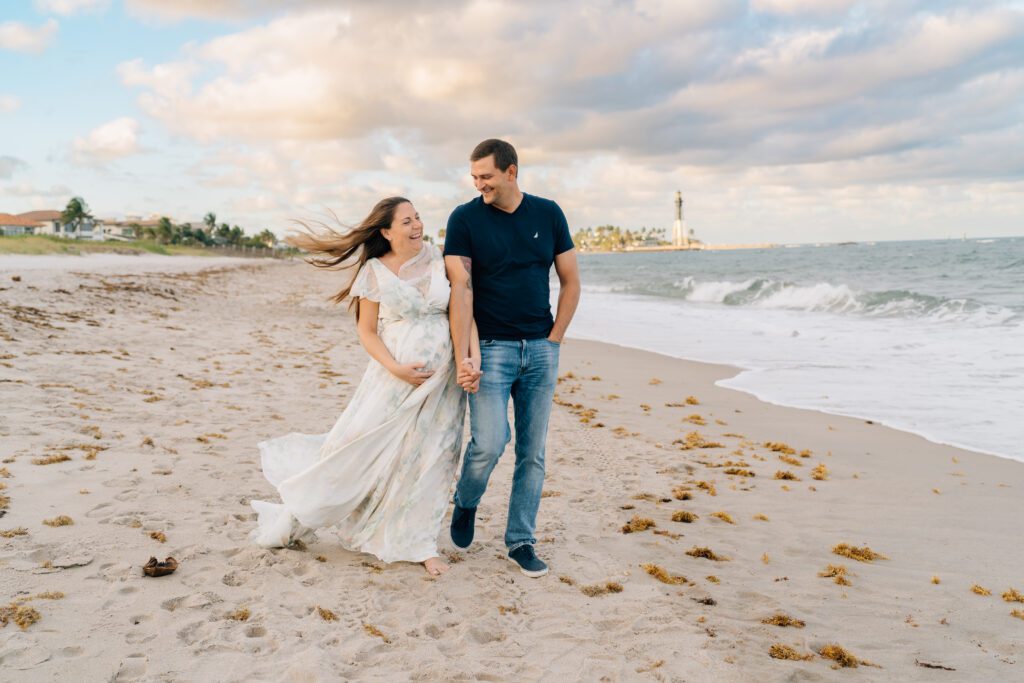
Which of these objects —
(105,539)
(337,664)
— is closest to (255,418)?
(105,539)

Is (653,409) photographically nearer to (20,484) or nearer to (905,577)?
(905,577)

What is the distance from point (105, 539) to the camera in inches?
149

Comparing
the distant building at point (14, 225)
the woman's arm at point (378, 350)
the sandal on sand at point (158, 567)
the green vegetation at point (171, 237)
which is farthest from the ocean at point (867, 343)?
the distant building at point (14, 225)

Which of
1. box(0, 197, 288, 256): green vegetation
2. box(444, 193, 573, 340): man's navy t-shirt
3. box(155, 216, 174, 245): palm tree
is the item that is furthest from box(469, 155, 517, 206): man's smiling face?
box(155, 216, 174, 245): palm tree

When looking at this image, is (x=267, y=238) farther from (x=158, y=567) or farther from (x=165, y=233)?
(x=158, y=567)

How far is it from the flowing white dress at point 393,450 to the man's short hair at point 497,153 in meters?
0.63

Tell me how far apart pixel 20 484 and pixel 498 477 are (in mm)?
3195

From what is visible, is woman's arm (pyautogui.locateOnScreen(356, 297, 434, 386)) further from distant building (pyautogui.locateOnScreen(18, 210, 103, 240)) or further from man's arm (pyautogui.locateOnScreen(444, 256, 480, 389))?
distant building (pyautogui.locateOnScreen(18, 210, 103, 240))

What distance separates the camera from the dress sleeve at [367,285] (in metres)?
3.89

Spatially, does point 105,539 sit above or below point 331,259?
below

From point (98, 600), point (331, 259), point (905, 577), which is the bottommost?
point (905, 577)

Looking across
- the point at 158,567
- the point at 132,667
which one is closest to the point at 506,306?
the point at 158,567

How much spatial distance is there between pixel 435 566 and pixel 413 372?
1.06 m

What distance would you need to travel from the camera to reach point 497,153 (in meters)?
3.62
